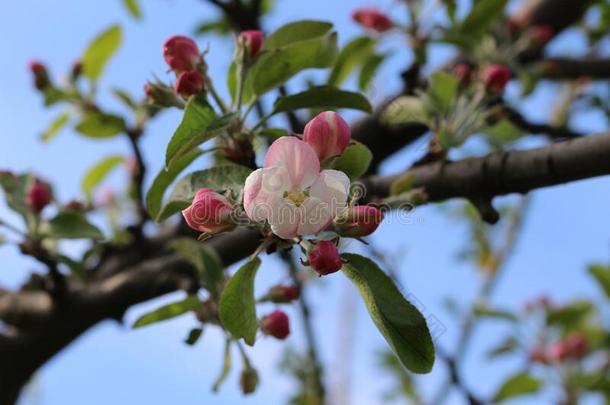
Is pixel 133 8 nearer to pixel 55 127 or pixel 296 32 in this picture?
pixel 55 127

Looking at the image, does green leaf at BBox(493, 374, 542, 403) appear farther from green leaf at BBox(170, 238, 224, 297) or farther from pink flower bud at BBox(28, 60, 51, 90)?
pink flower bud at BBox(28, 60, 51, 90)

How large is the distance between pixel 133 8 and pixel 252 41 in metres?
1.59

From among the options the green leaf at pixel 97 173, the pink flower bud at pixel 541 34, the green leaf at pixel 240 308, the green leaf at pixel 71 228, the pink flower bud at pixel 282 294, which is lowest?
the pink flower bud at pixel 541 34

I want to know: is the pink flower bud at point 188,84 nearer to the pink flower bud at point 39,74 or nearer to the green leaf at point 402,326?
the green leaf at point 402,326

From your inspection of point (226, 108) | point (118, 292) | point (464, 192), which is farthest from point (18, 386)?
point (464, 192)

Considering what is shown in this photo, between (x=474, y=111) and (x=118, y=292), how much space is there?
4.02ft

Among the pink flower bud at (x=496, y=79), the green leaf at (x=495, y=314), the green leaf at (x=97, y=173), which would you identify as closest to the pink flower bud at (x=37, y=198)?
the green leaf at (x=97, y=173)

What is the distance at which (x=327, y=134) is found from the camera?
112 cm

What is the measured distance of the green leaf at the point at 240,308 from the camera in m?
1.18

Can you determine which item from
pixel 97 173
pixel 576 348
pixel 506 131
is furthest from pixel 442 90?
pixel 576 348

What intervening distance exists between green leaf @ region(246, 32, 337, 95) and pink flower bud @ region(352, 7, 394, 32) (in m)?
1.34

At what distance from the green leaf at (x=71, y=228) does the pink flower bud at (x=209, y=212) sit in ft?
2.56

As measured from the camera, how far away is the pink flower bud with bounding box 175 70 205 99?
1265mm

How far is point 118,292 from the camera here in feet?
7.28
